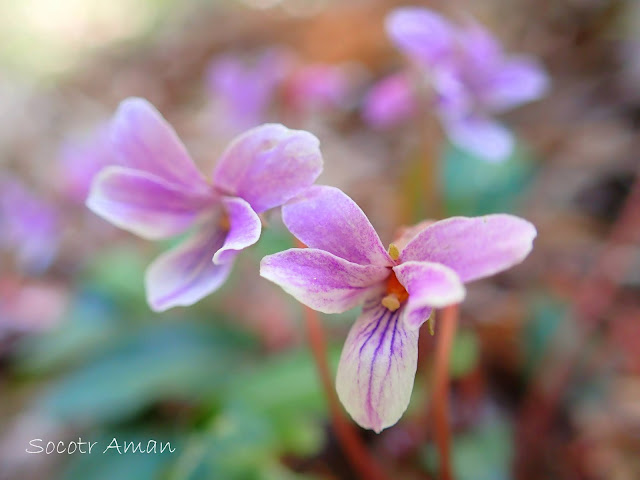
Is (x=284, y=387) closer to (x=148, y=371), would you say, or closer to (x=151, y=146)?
(x=148, y=371)

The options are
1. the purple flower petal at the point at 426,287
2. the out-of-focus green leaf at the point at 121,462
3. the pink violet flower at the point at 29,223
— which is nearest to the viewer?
the purple flower petal at the point at 426,287

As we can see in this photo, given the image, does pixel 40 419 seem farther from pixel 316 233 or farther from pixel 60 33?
pixel 60 33

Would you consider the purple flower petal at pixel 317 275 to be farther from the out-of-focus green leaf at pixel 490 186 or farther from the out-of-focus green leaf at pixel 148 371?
the out-of-focus green leaf at pixel 490 186

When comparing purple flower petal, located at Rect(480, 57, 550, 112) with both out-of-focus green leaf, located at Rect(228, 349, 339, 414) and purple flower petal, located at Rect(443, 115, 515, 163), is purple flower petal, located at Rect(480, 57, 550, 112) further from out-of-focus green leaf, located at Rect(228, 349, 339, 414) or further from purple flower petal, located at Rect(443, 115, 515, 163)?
out-of-focus green leaf, located at Rect(228, 349, 339, 414)

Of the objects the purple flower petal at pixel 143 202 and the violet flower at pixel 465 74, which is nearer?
the purple flower petal at pixel 143 202

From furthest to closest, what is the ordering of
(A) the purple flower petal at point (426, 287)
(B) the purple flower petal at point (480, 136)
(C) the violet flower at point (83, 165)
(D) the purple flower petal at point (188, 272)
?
1. (C) the violet flower at point (83, 165)
2. (B) the purple flower petal at point (480, 136)
3. (D) the purple flower petal at point (188, 272)
4. (A) the purple flower petal at point (426, 287)

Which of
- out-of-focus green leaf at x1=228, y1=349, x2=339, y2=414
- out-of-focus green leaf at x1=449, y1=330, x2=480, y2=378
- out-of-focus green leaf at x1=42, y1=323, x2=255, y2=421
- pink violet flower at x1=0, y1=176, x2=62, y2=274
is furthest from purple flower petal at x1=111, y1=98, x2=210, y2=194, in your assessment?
pink violet flower at x1=0, y1=176, x2=62, y2=274

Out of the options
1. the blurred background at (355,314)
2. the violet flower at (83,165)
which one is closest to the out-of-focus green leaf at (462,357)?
the blurred background at (355,314)
